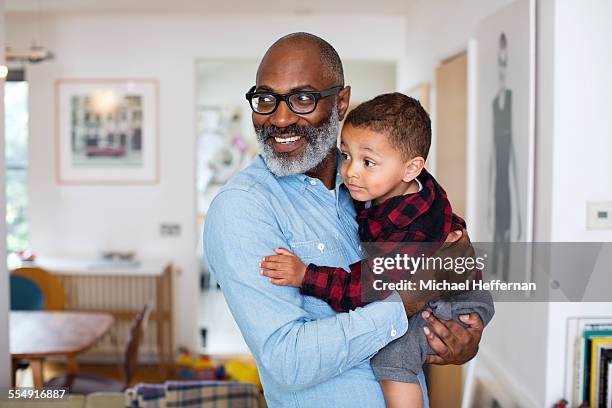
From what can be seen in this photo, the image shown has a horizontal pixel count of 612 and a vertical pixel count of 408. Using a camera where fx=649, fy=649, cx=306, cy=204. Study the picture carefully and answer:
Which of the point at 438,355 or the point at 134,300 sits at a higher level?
the point at 438,355

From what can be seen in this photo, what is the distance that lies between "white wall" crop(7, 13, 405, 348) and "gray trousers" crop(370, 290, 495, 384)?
3.23 metres

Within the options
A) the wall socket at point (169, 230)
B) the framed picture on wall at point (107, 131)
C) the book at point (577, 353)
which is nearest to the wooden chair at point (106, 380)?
the wall socket at point (169, 230)

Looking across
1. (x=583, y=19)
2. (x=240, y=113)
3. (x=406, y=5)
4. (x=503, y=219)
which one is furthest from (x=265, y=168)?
(x=240, y=113)

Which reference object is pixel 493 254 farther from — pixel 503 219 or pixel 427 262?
pixel 427 262

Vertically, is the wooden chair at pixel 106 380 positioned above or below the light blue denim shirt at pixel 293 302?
below

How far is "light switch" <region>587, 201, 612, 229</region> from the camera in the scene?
173 centimetres

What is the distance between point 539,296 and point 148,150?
3093mm

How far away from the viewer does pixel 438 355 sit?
1.14 m

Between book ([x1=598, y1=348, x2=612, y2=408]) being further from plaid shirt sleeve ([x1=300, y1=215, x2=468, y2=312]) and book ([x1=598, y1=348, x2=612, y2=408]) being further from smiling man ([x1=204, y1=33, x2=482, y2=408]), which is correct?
plaid shirt sleeve ([x1=300, y1=215, x2=468, y2=312])

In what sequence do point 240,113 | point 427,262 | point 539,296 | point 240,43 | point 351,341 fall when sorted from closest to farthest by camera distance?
point 351,341 → point 427,262 → point 539,296 → point 240,43 → point 240,113

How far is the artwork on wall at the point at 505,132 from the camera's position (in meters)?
1.88

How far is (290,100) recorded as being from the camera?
1.08 meters

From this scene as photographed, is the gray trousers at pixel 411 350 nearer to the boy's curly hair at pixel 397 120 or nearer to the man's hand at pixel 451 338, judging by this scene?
the man's hand at pixel 451 338

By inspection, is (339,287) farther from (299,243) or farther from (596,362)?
(596,362)
